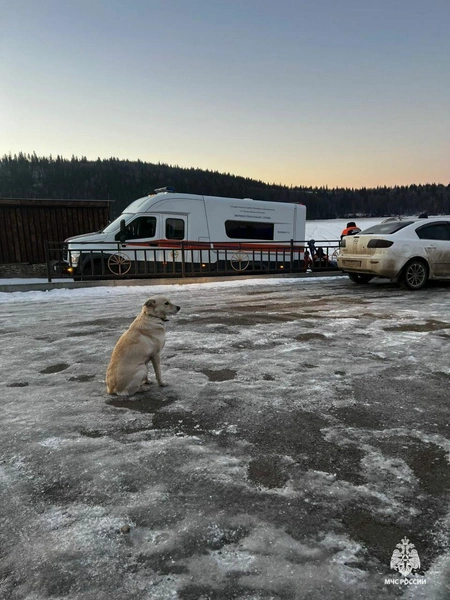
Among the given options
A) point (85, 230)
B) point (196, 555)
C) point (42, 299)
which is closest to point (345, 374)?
point (196, 555)

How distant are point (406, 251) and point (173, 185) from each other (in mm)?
89142

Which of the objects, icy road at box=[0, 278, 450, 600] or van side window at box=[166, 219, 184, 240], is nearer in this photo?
icy road at box=[0, 278, 450, 600]

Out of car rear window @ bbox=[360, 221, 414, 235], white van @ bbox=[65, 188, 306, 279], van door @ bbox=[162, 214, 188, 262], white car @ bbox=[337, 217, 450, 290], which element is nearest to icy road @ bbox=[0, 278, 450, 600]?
white car @ bbox=[337, 217, 450, 290]

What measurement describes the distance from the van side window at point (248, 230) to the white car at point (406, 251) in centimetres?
612

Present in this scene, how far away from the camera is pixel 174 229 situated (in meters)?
14.2

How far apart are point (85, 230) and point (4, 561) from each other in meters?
17.9

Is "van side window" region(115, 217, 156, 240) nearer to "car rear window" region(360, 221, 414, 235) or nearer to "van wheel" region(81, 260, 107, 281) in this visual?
"van wheel" region(81, 260, 107, 281)

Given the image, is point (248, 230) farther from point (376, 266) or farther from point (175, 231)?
point (376, 266)

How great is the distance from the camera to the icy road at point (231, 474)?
1.55 metres

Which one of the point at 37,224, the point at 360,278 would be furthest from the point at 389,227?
the point at 37,224

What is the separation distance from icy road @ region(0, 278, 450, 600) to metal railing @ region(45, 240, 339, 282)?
821 cm

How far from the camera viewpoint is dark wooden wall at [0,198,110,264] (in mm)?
16641

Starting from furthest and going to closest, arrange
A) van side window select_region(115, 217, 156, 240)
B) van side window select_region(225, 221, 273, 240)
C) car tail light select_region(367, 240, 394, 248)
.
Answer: van side window select_region(225, 221, 273, 240) < van side window select_region(115, 217, 156, 240) < car tail light select_region(367, 240, 394, 248)

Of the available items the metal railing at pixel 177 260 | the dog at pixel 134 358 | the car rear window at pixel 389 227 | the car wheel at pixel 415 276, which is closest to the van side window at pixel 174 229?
the metal railing at pixel 177 260
